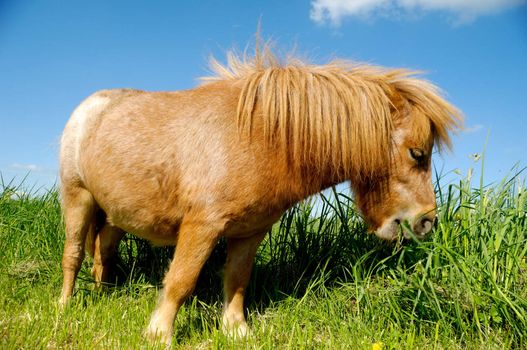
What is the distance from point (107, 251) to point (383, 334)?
2.83 meters

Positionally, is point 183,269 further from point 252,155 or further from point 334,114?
point 334,114

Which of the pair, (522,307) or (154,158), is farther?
(154,158)

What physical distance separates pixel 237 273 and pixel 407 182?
1551 mm

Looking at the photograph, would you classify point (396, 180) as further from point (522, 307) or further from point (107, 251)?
point (107, 251)

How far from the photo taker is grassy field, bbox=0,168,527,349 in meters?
2.97

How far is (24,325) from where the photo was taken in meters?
3.09

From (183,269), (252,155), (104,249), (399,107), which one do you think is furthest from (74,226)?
(399,107)

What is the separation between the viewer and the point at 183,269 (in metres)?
3.06

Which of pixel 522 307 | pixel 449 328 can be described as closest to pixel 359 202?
pixel 449 328

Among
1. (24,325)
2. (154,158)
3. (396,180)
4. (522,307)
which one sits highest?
(396,180)

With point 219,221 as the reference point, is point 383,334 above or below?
below

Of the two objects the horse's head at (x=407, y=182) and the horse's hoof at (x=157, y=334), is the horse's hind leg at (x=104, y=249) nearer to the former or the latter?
the horse's hoof at (x=157, y=334)

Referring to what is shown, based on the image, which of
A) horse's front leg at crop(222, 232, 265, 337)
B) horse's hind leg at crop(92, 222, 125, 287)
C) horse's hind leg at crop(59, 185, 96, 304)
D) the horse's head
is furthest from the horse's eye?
horse's hind leg at crop(92, 222, 125, 287)

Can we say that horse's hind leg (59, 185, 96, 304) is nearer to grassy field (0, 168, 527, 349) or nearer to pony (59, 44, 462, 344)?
grassy field (0, 168, 527, 349)
